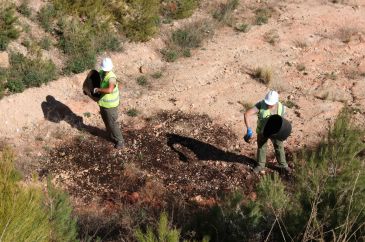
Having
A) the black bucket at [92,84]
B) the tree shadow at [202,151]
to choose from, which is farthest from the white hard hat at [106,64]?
the tree shadow at [202,151]

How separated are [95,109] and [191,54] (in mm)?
2986

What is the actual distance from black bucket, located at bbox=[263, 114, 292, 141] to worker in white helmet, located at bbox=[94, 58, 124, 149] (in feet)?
8.06

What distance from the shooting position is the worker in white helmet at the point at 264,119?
287 inches

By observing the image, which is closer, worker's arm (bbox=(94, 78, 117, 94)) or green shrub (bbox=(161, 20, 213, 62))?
worker's arm (bbox=(94, 78, 117, 94))

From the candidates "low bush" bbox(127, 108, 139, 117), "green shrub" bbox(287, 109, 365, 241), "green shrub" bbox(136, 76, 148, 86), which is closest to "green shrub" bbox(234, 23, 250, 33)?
"green shrub" bbox(136, 76, 148, 86)

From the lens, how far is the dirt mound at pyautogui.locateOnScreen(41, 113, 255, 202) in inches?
318

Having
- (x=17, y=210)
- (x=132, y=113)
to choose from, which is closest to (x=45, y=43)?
(x=132, y=113)

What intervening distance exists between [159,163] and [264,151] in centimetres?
177

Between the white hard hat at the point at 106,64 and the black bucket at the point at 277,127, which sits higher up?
the white hard hat at the point at 106,64

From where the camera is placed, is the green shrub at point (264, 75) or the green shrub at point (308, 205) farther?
the green shrub at point (264, 75)

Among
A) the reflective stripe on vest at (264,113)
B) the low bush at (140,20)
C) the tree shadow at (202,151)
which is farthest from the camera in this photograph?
the low bush at (140,20)

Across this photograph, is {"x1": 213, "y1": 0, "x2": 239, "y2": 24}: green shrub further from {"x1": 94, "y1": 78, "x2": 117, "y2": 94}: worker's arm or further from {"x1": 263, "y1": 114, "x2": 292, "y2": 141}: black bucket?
{"x1": 263, "y1": 114, "x2": 292, "y2": 141}: black bucket

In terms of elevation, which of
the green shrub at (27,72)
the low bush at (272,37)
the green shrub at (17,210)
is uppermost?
the green shrub at (17,210)

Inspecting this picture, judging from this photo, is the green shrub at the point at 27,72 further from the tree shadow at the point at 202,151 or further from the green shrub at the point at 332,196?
the green shrub at the point at 332,196
